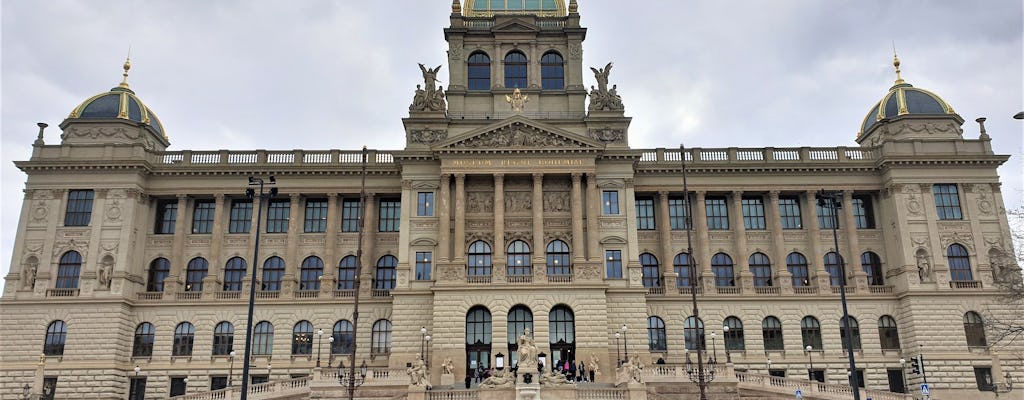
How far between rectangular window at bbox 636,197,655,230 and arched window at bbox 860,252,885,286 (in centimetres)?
1635

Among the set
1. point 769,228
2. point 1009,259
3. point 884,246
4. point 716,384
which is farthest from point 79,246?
point 1009,259

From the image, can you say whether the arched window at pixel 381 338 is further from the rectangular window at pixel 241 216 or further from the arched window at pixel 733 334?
the arched window at pixel 733 334

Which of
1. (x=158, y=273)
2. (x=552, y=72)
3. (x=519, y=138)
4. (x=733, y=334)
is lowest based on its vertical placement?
(x=733, y=334)

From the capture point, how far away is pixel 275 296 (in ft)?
194

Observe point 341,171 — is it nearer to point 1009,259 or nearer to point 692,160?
point 692,160

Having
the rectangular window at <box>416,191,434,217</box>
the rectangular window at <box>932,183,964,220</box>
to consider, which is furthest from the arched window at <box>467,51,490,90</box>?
the rectangular window at <box>932,183,964,220</box>

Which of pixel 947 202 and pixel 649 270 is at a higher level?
pixel 947 202

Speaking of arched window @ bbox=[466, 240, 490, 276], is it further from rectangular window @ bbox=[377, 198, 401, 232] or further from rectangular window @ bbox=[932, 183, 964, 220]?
rectangular window @ bbox=[932, 183, 964, 220]

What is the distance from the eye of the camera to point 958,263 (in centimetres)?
5881

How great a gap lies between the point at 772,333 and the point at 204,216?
44.7 metres

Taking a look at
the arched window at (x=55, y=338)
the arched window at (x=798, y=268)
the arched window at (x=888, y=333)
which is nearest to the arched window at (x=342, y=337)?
the arched window at (x=55, y=338)

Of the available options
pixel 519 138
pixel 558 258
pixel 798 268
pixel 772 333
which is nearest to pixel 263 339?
pixel 558 258

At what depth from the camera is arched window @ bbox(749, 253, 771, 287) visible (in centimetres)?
6100

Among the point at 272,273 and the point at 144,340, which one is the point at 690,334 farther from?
the point at 144,340
